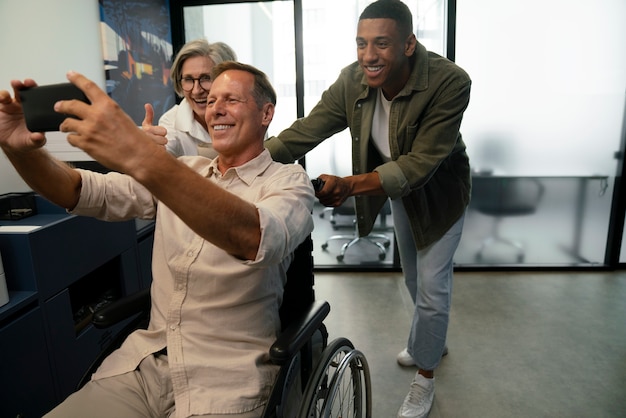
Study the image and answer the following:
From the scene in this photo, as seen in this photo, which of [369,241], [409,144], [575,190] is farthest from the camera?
[369,241]

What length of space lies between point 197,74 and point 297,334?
3.91 ft

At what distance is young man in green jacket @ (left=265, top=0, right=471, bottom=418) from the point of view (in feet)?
5.18

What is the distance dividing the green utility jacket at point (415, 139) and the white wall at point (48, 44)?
110 cm

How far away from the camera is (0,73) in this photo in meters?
1.90

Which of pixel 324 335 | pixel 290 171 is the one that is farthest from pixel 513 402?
A: pixel 290 171

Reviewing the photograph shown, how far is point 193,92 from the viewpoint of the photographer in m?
1.83

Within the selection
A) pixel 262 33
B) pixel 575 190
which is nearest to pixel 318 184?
pixel 262 33

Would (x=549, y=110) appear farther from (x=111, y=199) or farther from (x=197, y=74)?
(x=111, y=199)

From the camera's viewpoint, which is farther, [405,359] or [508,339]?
[508,339]

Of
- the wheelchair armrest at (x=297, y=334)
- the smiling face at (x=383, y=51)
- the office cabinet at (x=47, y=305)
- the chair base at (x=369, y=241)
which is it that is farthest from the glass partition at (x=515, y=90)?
the wheelchair armrest at (x=297, y=334)

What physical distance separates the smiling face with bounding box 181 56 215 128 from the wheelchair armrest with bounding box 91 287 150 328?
0.86m

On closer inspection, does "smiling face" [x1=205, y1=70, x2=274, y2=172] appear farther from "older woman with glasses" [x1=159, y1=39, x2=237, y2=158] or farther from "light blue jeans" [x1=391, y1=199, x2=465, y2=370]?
"light blue jeans" [x1=391, y1=199, x2=465, y2=370]

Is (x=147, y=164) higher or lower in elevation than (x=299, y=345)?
higher

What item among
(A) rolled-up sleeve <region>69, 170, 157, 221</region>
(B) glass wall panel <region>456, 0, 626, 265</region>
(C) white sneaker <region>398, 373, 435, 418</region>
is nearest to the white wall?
(A) rolled-up sleeve <region>69, 170, 157, 221</region>
